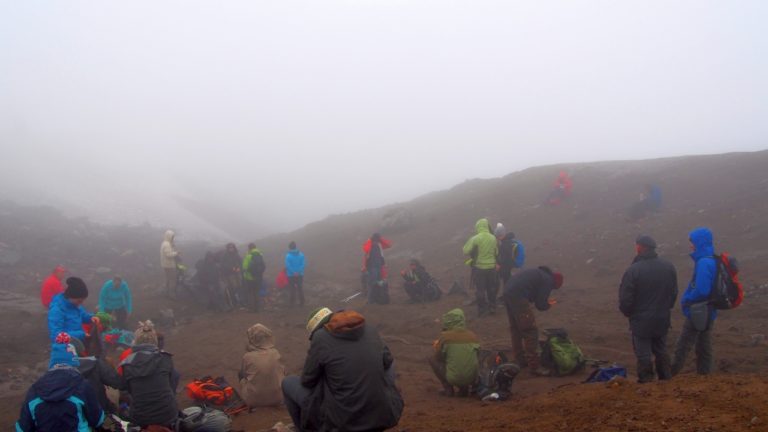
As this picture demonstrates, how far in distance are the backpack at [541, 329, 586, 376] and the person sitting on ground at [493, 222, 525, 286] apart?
14.6 ft

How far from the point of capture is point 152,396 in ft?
20.9

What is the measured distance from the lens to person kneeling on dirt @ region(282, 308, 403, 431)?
4.43 m

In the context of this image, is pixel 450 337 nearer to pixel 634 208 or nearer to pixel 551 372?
pixel 551 372

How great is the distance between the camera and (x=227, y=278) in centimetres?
1689

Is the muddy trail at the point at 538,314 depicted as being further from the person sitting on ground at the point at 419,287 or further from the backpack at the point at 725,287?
the backpack at the point at 725,287

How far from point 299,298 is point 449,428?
11.3 metres

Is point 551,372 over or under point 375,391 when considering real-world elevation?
under

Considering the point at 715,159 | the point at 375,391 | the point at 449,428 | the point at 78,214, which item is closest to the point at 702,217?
the point at 715,159

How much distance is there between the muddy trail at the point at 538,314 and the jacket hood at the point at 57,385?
107 inches

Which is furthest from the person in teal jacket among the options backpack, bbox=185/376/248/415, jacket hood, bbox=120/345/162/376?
jacket hood, bbox=120/345/162/376

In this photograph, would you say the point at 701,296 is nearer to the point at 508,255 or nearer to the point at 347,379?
the point at 347,379

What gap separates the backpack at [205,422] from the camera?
6.42 metres

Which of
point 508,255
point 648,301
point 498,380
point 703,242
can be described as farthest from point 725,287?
point 508,255

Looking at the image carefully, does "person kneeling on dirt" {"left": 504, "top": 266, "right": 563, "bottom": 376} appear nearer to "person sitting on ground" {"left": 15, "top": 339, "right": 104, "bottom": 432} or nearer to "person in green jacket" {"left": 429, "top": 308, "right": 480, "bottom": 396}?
"person in green jacket" {"left": 429, "top": 308, "right": 480, "bottom": 396}
